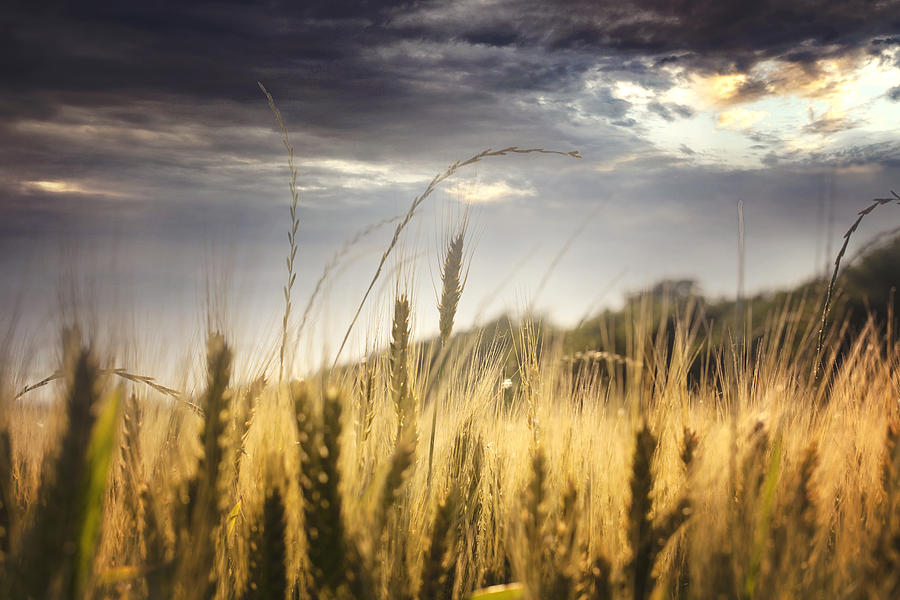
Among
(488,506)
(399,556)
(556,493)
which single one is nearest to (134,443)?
(399,556)

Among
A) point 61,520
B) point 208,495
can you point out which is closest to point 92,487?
point 61,520

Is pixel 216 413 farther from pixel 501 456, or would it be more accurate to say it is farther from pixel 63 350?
pixel 501 456

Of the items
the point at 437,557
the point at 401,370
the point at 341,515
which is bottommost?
the point at 437,557

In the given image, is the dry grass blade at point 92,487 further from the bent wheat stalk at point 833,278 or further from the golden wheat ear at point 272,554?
the bent wheat stalk at point 833,278

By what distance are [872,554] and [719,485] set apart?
37 cm

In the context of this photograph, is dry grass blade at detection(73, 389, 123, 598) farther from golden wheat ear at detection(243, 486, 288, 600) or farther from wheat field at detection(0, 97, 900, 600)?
golden wheat ear at detection(243, 486, 288, 600)

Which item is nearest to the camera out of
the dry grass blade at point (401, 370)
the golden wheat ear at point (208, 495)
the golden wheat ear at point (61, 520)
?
the golden wheat ear at point (61, 520)

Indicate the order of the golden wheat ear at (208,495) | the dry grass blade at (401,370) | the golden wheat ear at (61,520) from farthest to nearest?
the dry grass blade at (401,370)
the golden wheat ear at (208,495)
the golden wheat ear at (61,520)

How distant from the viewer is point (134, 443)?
146 cm

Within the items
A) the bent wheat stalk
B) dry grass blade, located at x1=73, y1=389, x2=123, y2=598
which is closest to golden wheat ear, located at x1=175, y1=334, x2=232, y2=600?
dry grass blade, located at x1=73, y1=389, x2=123, y2=598

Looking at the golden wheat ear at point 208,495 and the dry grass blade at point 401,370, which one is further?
the dry grass blade at point 401,370

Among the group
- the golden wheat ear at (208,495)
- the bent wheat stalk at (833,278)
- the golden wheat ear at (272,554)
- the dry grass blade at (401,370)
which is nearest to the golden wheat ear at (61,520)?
the golden wheat ear at (208,495)

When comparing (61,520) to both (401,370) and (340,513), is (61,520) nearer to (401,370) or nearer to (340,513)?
(340,513)

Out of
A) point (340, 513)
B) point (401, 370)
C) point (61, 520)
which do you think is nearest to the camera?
point (61, 520)
